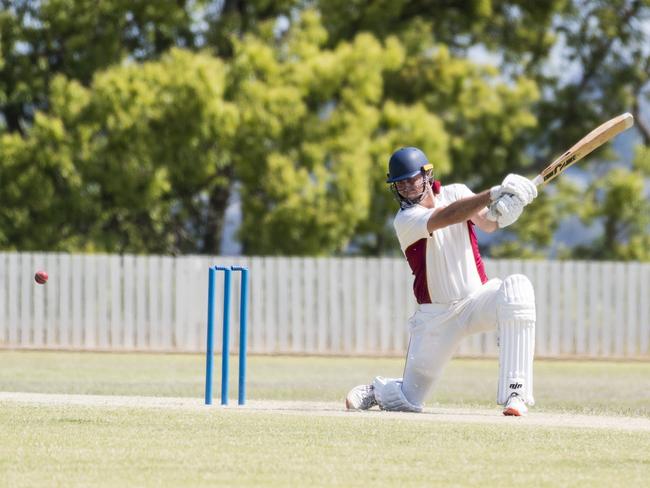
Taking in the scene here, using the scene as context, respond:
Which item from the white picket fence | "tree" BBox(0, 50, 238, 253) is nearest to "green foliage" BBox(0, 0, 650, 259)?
"tree" BBox(0, 50, 238, 253)

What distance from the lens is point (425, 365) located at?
10.5 metres

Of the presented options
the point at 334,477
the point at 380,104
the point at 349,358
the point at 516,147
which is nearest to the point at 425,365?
the point at 334,477

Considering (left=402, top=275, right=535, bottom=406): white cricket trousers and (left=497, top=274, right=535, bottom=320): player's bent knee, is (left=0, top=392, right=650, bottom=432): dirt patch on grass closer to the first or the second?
(left=402, top=275, right=535, bottom=406): white cricket trousers

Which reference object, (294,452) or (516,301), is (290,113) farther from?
(294,452)

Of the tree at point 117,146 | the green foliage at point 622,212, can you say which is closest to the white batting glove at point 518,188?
the tree at point 117,146

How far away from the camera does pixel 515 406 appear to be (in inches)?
387

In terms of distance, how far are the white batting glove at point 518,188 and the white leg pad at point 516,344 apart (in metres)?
0.75

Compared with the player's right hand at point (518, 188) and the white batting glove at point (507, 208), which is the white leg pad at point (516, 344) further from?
the player's right hand at point (518, 188)

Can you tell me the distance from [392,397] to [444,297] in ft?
2.61

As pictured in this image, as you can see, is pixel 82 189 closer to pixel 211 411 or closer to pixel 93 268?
pixel 93 268

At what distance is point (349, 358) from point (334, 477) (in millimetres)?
14443

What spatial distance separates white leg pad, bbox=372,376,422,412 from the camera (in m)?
10.5

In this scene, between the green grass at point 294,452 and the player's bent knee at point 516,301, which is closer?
the green grass at point 294,452

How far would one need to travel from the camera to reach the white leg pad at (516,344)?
384 inches
